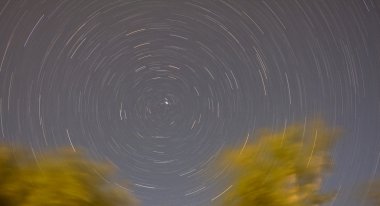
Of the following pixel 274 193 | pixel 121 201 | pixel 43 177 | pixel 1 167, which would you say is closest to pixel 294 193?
pixel 274 193

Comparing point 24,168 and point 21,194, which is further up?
point 24,168

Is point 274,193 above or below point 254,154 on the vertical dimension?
below

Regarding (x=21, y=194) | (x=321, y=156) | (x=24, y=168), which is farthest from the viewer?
(x=321, y=156)

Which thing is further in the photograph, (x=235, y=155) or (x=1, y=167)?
(x=235, y=155)

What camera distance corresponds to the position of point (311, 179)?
7535 mm

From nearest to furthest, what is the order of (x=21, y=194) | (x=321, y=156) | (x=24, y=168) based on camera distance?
(x=21, y=194) < (x=24, y=168) < (x=321, y=156)

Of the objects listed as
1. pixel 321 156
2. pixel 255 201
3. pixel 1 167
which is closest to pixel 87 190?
pixel 1 167

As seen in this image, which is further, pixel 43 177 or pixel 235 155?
Answer: pixel 235 155

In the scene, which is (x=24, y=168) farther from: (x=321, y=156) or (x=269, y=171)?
(x=321, y=156)

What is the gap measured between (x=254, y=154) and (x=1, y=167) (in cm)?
393

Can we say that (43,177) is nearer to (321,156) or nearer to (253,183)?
(253,183)

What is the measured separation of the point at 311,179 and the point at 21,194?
4348mm

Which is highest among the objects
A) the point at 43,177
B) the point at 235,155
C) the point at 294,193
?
the point at 235,155

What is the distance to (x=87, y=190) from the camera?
7027 mm
